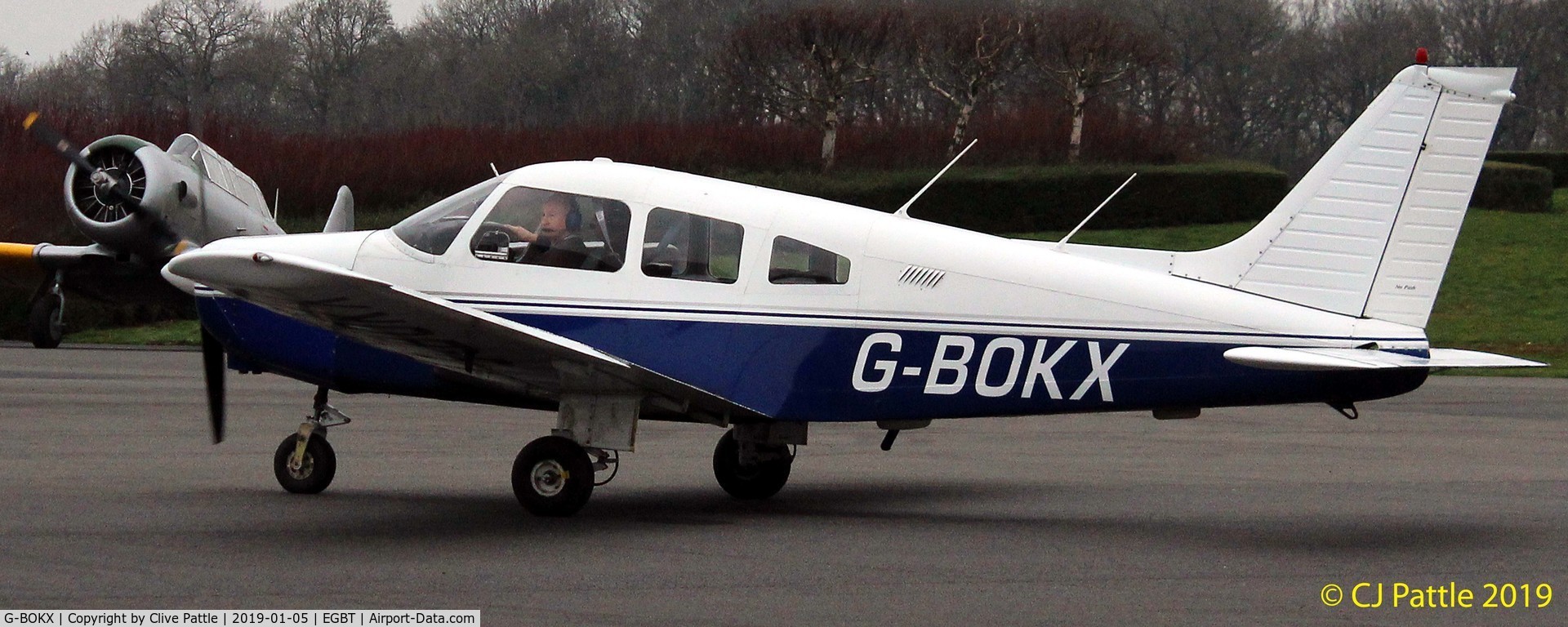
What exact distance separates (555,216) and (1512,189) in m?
41.9

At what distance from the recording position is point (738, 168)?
124ft

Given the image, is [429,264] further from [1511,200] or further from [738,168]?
[1511,200]

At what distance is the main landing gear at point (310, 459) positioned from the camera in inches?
411

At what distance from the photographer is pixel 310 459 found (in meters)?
10.5

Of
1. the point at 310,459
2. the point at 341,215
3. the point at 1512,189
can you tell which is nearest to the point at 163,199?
the point at 341,215

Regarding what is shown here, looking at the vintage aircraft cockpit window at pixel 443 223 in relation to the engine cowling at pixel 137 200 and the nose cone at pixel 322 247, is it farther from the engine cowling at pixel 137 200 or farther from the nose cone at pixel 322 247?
the engine cowling at pixel 137 200

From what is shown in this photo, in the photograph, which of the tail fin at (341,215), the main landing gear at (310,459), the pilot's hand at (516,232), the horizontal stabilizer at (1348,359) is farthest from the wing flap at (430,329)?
the tail fin at (341,215)

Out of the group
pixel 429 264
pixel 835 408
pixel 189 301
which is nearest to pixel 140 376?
pixel 189 301

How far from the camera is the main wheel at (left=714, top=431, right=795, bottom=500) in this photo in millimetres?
10516

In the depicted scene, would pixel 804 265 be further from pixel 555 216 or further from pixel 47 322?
pixel 47 322

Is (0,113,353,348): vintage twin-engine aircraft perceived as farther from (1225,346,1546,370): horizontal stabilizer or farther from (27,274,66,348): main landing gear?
(1225,346,1546,370): horizontal stabilizer

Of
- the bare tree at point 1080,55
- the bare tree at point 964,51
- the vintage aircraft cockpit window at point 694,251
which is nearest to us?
the vintage aircraft cockpit window at point 694,251

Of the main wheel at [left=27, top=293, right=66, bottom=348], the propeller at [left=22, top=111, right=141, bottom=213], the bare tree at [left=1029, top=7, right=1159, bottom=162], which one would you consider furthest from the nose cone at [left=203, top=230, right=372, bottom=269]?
the bare tree at [left=1029, top=7, right=1159, bottom=162]

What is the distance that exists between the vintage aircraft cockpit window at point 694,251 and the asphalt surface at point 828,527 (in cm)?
150
